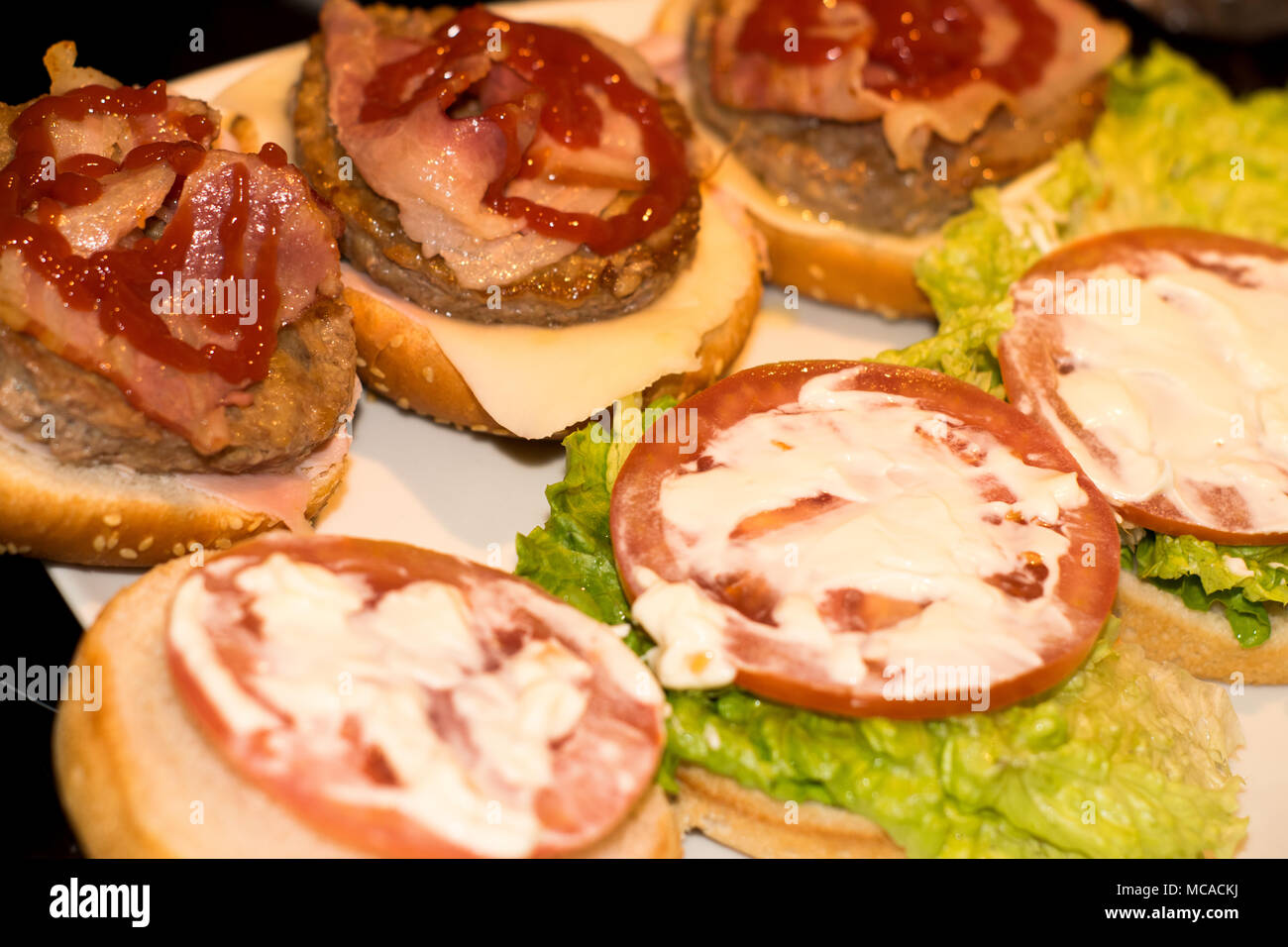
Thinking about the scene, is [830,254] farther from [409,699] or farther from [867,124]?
[409,699]

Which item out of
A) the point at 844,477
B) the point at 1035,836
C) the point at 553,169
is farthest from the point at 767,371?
the point at 1035,836

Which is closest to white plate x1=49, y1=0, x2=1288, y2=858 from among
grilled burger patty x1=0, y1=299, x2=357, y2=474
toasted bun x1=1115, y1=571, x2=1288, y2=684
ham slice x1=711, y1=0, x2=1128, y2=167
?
toasted bun x1=1115, y1=571, x2=1288, y2=684

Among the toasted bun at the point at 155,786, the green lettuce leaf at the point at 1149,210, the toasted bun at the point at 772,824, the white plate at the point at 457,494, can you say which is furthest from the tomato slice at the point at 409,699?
the green lettuce leaf at the point at 1149,210

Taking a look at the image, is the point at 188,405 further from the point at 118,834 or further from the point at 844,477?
the point at 844,477

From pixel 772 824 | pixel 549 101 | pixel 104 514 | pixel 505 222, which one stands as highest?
pixel 549 101

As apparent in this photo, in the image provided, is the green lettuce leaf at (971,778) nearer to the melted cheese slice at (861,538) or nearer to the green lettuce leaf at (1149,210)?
the melted cheese slice at (861,538)

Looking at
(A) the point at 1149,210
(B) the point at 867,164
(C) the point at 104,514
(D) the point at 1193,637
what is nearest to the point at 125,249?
(C) the point at 104,514

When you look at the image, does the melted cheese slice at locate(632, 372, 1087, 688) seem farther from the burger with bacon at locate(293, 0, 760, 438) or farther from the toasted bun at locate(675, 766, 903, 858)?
the burger with bacon at locate(293, 0, 760, 438)
